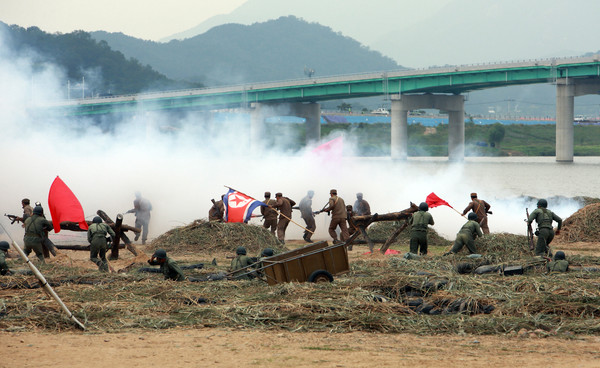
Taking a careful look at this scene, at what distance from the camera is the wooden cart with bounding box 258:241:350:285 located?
584 inches

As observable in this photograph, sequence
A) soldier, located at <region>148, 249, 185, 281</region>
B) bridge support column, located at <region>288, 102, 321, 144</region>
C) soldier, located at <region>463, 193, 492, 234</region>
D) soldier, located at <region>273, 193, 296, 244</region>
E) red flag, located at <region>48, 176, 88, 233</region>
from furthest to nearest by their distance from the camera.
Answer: bridge support column, located at <region>288, 102, 321, 144</region> → soldier, located at <region>273, 193, 296, 244</region> → soldier, located at <region>463, 193, 492, 234</region> → red flag, located at <region>48, 176, 88, 233</region> → soldier, located at <region>148, 249, 185, 281</region>

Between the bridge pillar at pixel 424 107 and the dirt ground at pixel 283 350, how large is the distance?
2793 inches

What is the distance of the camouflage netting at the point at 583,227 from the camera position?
2409 centimetres

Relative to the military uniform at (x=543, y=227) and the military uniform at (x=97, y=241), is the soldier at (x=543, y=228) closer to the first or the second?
the military uniform at (x=543, y=227)

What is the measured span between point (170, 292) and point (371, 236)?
12.5m

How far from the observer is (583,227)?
24375mm

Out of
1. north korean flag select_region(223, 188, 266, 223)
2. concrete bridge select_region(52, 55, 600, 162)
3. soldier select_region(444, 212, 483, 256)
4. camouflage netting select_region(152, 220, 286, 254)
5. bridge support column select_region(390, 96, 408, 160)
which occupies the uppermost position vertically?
concrete bridge select_region(52, 55, 600, 162)

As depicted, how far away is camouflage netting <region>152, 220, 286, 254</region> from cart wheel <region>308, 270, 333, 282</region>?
764 centimetres

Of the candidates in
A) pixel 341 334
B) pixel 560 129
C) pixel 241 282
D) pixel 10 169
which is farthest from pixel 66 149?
pixel 560 129

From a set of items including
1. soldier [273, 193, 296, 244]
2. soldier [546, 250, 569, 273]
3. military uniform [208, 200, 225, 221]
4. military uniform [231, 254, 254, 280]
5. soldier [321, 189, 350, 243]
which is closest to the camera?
military uniform [231, 254, 254, 280]

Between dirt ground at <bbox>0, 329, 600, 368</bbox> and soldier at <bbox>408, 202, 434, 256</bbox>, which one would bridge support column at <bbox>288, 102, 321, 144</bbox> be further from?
dirt ground at <bbox>0, 329, 600, 368</bbox>

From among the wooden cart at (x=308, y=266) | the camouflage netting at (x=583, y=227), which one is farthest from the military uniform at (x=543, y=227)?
the wooden cart at (x=308, y=266)

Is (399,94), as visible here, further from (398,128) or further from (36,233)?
Result: (36,233)

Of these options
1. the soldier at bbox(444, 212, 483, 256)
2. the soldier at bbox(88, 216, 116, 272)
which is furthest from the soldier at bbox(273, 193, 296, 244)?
the soldier at bbox(88, 216, 116, 272)
